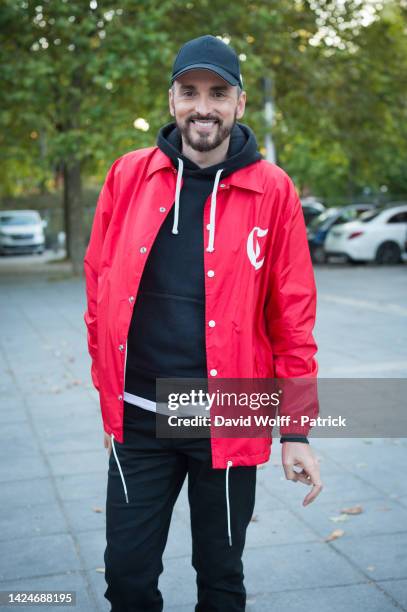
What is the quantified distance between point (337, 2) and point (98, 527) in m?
20.1

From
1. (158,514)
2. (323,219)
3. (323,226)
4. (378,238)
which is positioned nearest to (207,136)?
(158,514)

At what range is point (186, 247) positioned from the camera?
2750 mm

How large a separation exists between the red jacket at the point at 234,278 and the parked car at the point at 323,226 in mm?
22071

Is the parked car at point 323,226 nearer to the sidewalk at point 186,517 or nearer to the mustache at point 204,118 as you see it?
the sidewalk at point 186,517

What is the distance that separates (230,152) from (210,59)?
288mm

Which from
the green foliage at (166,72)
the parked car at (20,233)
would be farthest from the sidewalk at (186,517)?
the parked car at (20,233)

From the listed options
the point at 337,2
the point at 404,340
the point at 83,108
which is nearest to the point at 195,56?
the point at 404,340

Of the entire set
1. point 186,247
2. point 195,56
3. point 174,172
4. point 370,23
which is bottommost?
point 186,247

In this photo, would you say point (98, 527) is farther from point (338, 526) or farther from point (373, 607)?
point (373, 607)

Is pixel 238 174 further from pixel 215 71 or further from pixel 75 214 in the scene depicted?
pixel 75 214

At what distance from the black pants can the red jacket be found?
0.08 m

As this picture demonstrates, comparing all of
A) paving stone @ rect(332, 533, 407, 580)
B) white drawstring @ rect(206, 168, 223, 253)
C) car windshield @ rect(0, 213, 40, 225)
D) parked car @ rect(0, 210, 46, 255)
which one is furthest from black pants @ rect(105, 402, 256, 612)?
car windshield @ rect(0, 213, 40, 225)

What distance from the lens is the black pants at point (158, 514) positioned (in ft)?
9.00

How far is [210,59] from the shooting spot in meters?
2.73
